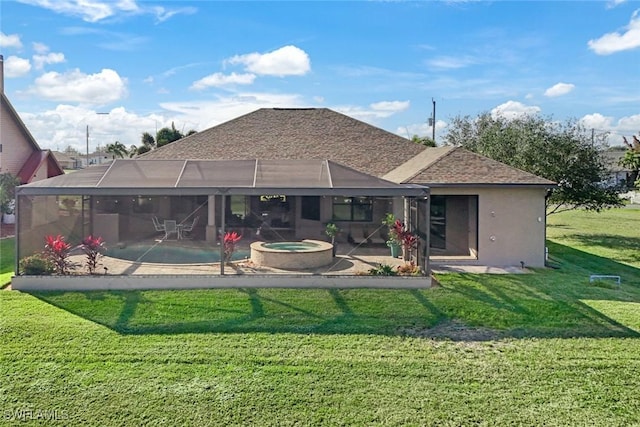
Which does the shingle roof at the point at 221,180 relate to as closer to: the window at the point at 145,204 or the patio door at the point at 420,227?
the patio door at the point at 420,227

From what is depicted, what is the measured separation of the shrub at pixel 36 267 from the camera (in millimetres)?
12312

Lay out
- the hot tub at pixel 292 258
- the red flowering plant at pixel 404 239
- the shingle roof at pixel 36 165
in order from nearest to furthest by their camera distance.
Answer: the hot tub at pixel 292 258, the red flowering plant at pixel 404 239, the shingle roof at pixel 36 165

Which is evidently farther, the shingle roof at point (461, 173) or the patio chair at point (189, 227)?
the patio chair at point (189, 227)

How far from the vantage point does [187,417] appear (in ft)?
21.3

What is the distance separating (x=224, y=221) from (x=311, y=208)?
22.0ft

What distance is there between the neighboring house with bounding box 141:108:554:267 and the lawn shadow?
2.54 metres

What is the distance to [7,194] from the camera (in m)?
23.1

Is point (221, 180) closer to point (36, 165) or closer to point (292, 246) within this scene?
point (292, 246)

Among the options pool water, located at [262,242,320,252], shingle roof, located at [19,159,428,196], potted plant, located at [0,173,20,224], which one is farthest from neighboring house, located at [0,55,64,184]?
pool water, located at [262,242,320,252]

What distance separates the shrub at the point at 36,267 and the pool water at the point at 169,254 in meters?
2.60

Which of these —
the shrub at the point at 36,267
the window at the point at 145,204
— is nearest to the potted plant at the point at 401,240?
the shrub at the point at 36,267

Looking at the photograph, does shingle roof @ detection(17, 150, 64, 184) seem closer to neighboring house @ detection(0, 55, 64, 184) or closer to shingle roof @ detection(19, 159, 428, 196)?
neighboring house @ detection(0, 55, 64, 184)

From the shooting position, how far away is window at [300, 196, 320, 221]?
19.7 m

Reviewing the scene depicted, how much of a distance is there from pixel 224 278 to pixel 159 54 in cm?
1245
